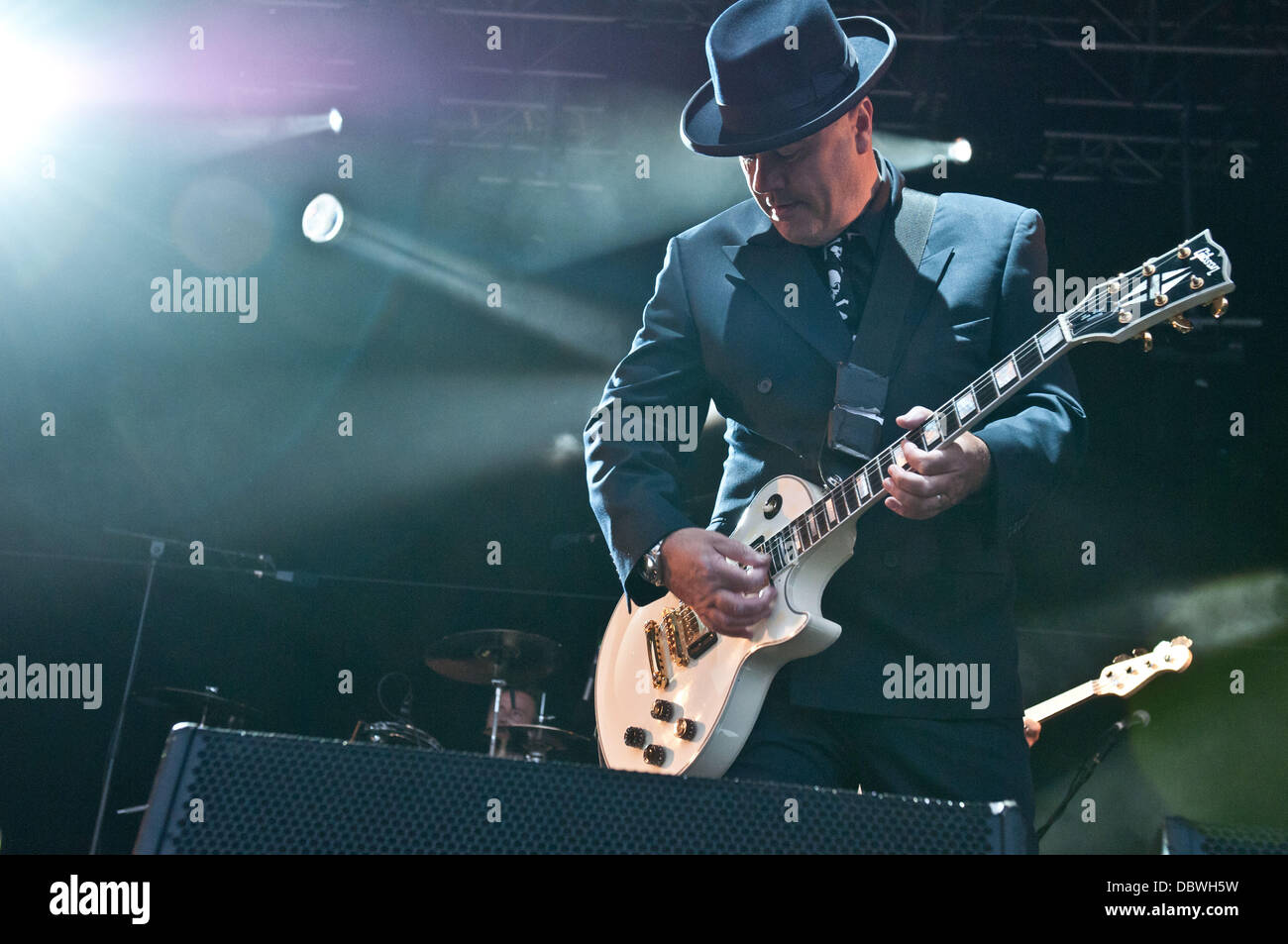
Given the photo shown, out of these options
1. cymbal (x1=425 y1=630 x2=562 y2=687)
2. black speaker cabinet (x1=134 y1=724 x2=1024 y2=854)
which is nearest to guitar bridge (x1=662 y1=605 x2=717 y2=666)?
black speaker cabinet (x1=134 y1=724 x2=1024 y2=854)

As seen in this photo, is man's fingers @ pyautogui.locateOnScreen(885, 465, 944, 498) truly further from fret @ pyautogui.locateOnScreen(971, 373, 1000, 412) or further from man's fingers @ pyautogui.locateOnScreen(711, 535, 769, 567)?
man's fingers @ pyautogui.locateOnScreen(711, 535, 769, 567)

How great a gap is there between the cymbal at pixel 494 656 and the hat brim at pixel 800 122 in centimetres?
366

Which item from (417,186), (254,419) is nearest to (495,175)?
(417,186)

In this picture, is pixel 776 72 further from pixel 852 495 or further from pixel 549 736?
pixel 549 736

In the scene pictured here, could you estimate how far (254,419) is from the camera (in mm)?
7074

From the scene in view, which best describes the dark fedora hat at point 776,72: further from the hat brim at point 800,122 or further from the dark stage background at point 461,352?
the dark stage background at point 461,352

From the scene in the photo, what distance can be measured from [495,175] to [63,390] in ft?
9.75

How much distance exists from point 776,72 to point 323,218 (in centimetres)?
525

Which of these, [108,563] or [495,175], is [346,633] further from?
[495,175]

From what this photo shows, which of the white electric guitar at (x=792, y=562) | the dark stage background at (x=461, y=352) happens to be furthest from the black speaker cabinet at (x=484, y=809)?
the dark stage background at (x=461, y=352)

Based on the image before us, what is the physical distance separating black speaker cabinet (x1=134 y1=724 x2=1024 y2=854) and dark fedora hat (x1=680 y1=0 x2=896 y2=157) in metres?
1.42

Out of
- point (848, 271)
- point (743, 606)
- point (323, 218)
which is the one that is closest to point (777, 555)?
point (743, 606)

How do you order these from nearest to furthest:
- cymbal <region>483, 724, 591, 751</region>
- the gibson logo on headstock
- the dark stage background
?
the gibson logo on headstock, cymbal <region>483, 724, 591, 751</region>, the dark stage background

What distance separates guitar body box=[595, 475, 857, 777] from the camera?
2.07 meters
